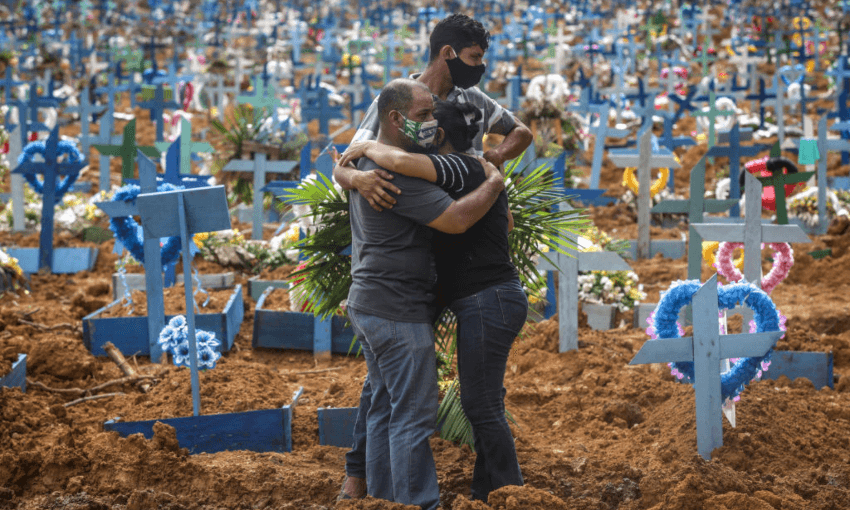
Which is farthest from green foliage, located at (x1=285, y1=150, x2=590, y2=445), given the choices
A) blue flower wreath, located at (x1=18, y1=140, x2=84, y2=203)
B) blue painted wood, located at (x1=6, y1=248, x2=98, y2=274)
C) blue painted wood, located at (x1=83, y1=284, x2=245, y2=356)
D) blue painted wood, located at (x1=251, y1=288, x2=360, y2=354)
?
blue painted wood, located at (x1=6, y1=248, x2=98, y2=274)

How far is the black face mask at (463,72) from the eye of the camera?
11.0ft

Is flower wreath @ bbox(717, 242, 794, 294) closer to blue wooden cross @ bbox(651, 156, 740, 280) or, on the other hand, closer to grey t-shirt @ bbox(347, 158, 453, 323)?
blue wooden cross @ bbox(651, 156, 740, 280)

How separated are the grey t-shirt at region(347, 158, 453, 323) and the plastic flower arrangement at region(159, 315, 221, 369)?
68.3 inches

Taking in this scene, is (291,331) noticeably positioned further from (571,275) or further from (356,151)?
(356,151)

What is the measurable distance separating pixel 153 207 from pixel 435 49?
1.67m

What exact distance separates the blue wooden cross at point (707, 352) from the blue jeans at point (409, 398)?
1.09 m

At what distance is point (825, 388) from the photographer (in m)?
4.72

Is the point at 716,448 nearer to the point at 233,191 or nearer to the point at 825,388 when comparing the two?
the point at 825,388

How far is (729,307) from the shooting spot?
3889 millimetres

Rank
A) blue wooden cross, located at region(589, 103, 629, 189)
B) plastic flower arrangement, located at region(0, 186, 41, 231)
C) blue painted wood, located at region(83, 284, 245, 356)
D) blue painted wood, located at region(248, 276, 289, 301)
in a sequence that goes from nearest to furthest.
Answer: blue painted wood, located at region(83, 284, 245, 356), blue painted wood, located at region(248, 276, 289, 301), plastic flower arrangement, located at region(0, 186, 41, 231), blue wooden cross, located at region(589, 103, 629, 189)

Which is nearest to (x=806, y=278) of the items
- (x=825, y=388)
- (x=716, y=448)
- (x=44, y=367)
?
(x=825, y=388)

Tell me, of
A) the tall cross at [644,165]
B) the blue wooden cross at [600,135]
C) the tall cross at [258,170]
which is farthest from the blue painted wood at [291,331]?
the blue wooden cross at [600,135]

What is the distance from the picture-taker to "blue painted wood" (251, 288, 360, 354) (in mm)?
5922

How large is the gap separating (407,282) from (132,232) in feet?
10.7
